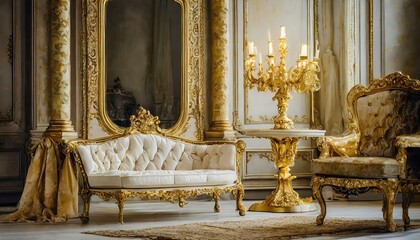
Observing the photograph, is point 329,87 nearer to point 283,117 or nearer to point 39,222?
point 283,117

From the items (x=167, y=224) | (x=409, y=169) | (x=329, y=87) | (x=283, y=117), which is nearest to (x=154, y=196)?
(x=167, y=224)

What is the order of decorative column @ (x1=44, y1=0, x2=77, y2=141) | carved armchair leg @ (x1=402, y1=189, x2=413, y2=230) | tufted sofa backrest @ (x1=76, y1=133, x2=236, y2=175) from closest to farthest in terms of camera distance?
1. carved armchair leg @ (x1=402, y1=189, x2=413, y2=230)
2. tufted sofa backrest @ (x1=76, y1=133, x2=236, y2=175)
3. decorative column @ (x1=44, y1=0, x2=77, y2=141)

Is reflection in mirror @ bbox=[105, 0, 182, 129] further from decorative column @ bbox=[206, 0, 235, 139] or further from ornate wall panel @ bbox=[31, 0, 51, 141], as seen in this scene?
ornate wall panel @ bbox=[31, 0, 51, 141]

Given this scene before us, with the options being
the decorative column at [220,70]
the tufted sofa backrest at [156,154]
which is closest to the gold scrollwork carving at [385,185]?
the tufted sofa backrest at [156,154]

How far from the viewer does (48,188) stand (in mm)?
5566

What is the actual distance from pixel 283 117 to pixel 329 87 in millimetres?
1239

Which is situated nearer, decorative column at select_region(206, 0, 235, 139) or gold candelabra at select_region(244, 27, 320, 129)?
gold candelabra at select_region(244, 27, 320, 129)

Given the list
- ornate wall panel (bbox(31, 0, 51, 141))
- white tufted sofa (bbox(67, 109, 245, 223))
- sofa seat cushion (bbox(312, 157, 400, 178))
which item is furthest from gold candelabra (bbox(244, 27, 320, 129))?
ornate wall panel (bbox(31, 0, 51, 141))

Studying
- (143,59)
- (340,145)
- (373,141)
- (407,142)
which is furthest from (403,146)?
(143,59)

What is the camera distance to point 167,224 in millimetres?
5129

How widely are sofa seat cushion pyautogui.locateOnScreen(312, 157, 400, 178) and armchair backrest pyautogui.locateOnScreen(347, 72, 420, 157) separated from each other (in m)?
0.51

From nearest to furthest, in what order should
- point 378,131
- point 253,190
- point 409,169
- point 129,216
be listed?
point 409,169, point 378,131, point 129,216, point 253,190

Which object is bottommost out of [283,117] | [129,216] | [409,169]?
[129,216]

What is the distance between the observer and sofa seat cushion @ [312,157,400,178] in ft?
15.1
